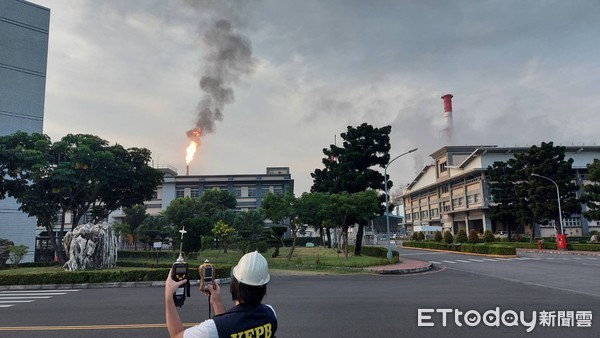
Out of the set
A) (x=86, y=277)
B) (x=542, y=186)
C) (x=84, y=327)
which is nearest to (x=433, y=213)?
(x=542, y=186)

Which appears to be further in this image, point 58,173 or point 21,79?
point 21,79

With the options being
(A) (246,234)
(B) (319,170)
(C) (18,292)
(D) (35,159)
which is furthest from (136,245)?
(C) (18,292)

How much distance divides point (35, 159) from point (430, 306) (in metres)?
23.8

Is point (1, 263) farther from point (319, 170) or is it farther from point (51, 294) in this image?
point (319, 170)

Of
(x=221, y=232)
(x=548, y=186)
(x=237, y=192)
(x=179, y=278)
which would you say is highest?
(x=237, y=192)

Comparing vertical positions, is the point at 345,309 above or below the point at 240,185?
below

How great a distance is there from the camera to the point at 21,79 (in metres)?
32.0

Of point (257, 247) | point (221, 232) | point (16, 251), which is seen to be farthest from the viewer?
point (221, 232)

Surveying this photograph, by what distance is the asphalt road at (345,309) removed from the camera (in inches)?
320

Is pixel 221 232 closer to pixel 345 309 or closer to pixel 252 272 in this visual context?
pixel 345 309

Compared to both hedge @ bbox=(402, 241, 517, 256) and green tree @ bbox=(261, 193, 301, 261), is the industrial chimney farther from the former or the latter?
green tree @ bbox=(261, 193, 301, 261)

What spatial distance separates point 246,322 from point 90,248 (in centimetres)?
2239

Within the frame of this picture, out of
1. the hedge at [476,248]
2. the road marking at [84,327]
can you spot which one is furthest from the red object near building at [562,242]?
the road marking at [84,327]

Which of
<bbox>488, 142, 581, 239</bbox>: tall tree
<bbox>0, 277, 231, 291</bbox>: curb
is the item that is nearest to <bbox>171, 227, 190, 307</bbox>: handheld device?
<bbox>0, 277, 231, 291</bbox>: curb
